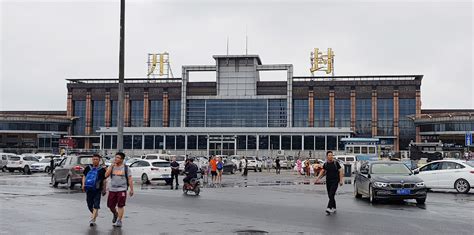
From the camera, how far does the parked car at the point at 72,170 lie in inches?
1040

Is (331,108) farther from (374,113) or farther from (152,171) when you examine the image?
(152,171)

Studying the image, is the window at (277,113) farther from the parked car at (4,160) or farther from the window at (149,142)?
the parked car at (4,160)

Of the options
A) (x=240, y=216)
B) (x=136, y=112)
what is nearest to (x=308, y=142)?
(x=136, y=112)

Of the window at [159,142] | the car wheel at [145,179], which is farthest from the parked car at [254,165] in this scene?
the window at [159,142]

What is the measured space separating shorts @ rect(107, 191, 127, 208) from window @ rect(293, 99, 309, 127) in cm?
7731

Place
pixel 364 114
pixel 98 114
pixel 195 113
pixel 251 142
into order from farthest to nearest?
A: pixel 98 114 → pixel 195 113 → pixel 364 114 → pixel 251 142

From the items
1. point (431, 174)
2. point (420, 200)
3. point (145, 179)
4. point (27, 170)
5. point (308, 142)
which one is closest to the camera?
point (420, 200)

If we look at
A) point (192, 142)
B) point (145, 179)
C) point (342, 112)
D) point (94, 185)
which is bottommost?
point (145, 179)

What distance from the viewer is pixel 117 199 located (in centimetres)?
1216

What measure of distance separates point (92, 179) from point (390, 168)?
11.0 metres

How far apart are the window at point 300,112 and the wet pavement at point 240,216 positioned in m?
68.6

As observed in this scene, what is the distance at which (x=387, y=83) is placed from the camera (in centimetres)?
8731

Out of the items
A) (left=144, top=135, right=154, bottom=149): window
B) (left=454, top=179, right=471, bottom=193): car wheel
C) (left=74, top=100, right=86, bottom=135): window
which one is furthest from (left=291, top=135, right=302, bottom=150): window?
(left=454, top=179, right=471, bottom=193): car wheel

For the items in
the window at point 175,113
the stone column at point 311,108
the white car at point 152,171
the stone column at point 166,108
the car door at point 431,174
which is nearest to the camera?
the car door at point 431,174
